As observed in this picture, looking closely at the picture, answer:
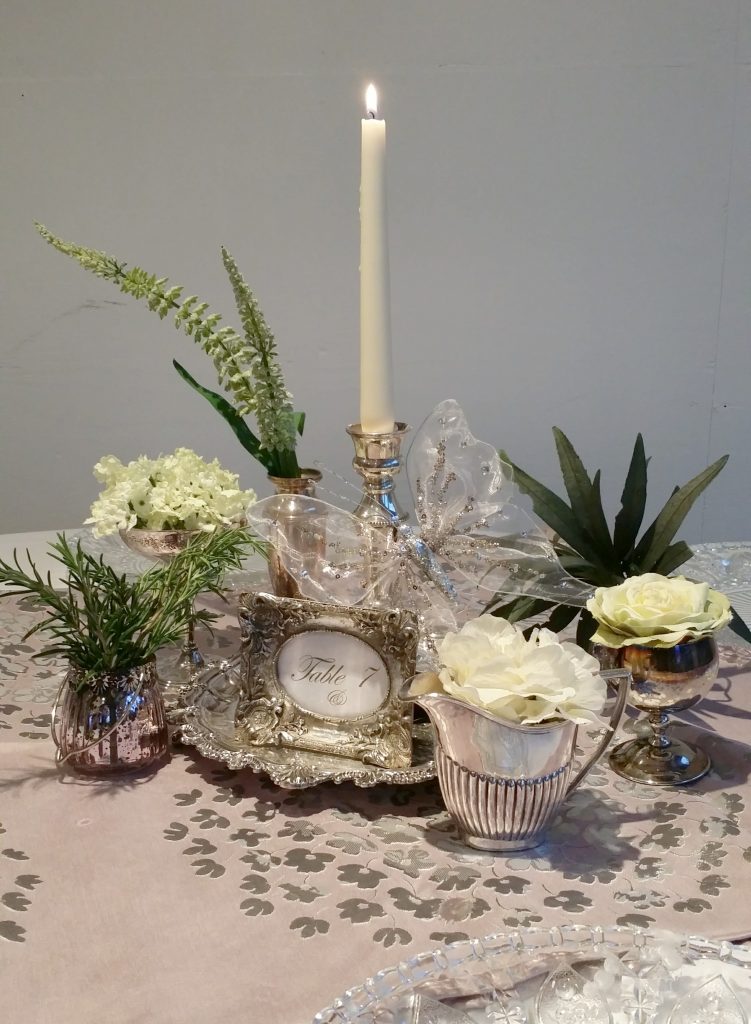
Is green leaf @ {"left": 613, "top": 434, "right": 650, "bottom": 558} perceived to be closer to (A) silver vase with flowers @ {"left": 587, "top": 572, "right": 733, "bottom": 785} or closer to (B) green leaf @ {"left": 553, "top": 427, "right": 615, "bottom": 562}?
(B) green leaf @ {"left": 553, "top": 427, "right": 615, "bottom": 562}

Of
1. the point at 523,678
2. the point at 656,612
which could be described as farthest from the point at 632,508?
the point at 523,678

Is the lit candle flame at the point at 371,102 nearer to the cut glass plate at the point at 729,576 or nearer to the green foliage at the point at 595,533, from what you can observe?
the green foliage at the point at 595,533

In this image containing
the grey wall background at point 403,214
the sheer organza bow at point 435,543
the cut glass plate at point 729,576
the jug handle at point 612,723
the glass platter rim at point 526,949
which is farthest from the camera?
the grey wall background at point 403,214

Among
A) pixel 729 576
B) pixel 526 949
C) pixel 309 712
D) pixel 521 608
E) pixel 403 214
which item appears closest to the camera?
pixel 526 949

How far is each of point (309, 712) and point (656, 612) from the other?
26cm

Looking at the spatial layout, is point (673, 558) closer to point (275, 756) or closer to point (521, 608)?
point (521, 608)

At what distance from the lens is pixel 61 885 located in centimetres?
67

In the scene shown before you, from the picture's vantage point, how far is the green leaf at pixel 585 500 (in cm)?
90

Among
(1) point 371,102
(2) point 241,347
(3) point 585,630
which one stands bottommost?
(3) point 585,630

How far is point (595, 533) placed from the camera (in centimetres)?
91

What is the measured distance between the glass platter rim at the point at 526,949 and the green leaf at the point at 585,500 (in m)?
0.39

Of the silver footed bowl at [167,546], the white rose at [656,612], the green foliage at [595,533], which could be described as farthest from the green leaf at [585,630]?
the silver footed bowl at [167,546]

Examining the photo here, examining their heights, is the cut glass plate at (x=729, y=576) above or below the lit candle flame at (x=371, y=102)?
below

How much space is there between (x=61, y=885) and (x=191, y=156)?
1674mm
